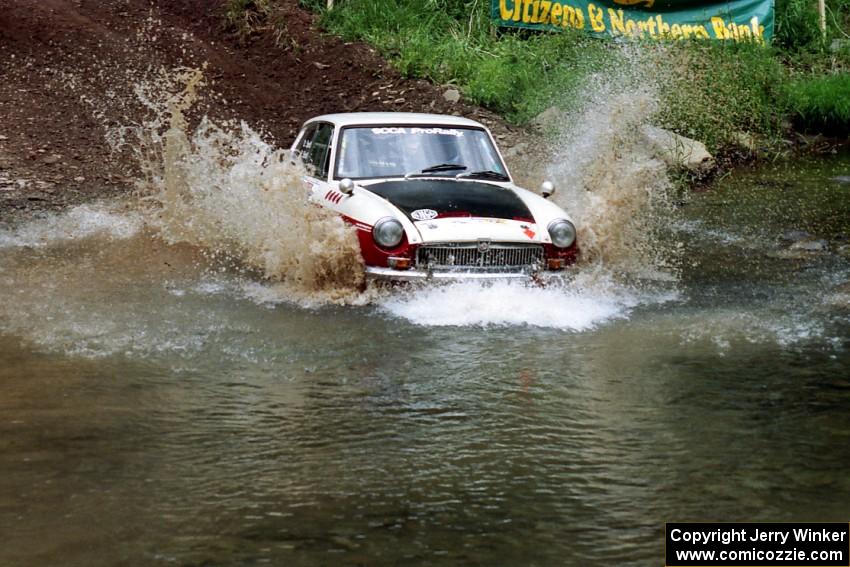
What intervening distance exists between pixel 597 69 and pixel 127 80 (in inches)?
275

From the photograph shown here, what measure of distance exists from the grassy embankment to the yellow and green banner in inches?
10.7

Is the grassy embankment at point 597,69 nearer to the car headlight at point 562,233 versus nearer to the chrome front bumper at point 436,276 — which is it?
the car headlight at point 562,233

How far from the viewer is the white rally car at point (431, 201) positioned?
8219 mm

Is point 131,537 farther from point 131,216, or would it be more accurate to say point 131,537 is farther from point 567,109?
point 567,109

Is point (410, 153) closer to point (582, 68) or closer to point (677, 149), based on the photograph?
point (677, 149)

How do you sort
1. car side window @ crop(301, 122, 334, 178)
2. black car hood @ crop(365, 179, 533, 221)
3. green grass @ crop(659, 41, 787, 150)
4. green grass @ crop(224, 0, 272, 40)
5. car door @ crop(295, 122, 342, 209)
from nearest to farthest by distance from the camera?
1. black car hood @ crop(365, 179, 533, 221)
2. car door @ crop(295, 122, 342, 209)
3. car side window @ crop(301, 122, 334, 178)
4. green grass @ crop(659, 41, 787, 150)
5. green grass @ crop(224, 0, 272, 40)

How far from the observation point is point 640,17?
1736 cm

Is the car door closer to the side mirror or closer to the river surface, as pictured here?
the side mirror

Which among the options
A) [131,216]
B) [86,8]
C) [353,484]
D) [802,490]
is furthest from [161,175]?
[802,490]

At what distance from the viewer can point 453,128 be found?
975 centimetres

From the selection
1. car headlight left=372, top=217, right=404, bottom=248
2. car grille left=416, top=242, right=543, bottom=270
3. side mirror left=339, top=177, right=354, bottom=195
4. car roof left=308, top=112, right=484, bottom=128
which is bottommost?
car grille left=416, top=242, right=543, bottom=270

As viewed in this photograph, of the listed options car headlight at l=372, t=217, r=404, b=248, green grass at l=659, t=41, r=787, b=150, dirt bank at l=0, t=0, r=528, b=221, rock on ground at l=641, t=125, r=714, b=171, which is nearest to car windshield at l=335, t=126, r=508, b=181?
car headlight at l=372, t=217, r=404, b=248

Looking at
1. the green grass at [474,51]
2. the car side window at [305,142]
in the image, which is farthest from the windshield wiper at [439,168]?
the green grass at [474,51]

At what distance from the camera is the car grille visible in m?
8.21
